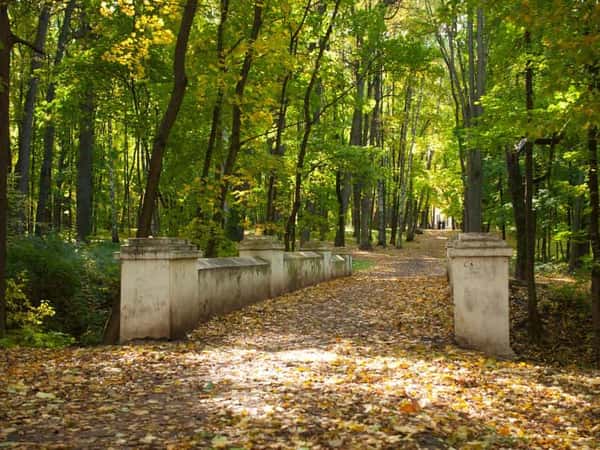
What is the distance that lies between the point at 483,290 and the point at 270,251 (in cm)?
615

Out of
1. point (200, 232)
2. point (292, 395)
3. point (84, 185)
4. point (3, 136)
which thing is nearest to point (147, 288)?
point (3, 136)

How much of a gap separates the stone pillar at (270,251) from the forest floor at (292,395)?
4.16 m

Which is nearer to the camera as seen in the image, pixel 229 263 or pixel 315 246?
pixel 229 263

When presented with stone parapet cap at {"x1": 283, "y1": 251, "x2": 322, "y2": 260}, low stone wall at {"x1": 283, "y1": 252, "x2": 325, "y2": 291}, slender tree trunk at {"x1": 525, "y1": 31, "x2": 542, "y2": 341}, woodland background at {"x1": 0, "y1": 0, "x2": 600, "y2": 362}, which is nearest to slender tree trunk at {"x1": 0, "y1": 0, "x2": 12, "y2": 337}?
woodland background at {"x1": 0, "y1": 0, "x2": 600, "y2": 362}

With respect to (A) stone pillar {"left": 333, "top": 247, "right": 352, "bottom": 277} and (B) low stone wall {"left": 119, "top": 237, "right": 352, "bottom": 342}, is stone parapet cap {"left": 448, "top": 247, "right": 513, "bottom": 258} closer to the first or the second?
(B) low stone wall {"left": 119, "top": 237, "right": 352, "bottom": 342}

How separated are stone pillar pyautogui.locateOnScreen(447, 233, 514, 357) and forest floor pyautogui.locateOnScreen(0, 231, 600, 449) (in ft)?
1.15

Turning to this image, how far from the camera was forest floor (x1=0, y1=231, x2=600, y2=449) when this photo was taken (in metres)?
3.93

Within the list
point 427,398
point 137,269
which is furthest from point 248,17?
point 427,398

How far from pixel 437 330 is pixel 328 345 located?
2226 mm

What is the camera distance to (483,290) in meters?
7.48

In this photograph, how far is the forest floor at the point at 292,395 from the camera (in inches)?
155

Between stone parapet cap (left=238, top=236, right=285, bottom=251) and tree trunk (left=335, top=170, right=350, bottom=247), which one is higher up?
tree trunk (left=335, top=170, right=350, bottom=247)

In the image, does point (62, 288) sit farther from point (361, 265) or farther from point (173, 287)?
point (361, 265)

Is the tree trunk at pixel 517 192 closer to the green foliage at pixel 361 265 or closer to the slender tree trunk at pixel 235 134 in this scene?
the slender tree trunk at pixel 235 134
